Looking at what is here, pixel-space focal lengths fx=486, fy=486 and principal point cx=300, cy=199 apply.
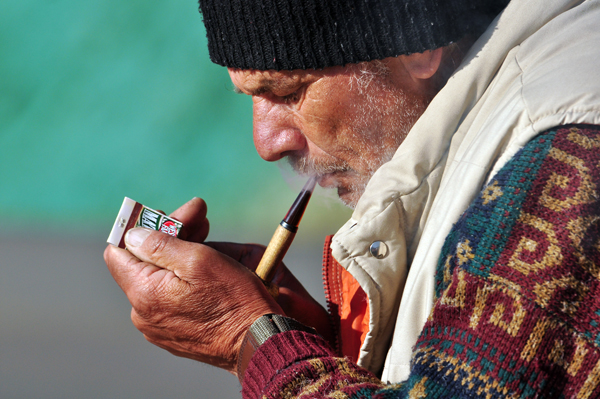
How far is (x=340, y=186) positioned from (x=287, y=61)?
370 millimetres

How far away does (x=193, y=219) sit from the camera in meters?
1.43

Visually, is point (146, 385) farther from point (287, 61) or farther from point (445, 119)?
point (445, 119)

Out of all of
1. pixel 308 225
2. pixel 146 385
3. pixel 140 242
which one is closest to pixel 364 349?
pixel 140 242

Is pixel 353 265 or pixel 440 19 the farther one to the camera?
pixel 440 19

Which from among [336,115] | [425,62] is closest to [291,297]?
[336,115]

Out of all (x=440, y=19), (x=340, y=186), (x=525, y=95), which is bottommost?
(x=340, y=186)

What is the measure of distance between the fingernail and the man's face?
37 centimetres

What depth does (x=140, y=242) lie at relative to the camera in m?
1.16

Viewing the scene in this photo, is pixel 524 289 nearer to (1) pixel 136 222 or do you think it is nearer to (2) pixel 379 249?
(2) pixel 379 249

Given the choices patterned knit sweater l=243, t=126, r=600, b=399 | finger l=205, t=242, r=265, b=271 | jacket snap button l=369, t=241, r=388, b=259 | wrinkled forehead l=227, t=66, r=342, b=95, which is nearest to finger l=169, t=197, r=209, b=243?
finger l=205, t=242, r=265, b=271

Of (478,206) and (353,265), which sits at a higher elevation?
(478,206)

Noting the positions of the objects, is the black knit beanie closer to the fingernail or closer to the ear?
the ear

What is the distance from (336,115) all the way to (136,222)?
22.6 inches

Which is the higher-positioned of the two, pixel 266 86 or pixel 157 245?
pixel 266 86
